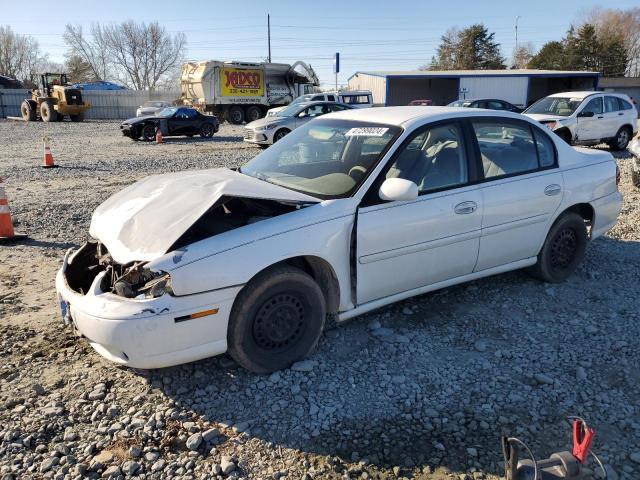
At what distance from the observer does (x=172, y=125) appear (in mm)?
21234

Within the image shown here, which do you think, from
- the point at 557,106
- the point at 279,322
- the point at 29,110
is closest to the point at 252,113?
the point at 29,110

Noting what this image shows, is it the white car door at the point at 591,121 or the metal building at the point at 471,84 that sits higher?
the metal building at the point at 471,84

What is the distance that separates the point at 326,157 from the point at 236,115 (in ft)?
96.0

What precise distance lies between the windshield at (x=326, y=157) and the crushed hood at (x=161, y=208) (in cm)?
24

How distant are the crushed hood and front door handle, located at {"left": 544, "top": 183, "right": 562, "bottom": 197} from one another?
2278 mm

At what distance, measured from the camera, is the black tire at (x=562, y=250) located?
4824mm

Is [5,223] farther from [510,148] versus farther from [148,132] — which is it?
[148,132]

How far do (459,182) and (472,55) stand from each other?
7343cm

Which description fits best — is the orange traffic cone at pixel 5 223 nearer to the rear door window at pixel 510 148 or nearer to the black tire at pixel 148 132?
the rear door window at pixel 510 148

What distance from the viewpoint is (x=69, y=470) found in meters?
2.64

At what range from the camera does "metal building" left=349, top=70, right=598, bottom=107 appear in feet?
131


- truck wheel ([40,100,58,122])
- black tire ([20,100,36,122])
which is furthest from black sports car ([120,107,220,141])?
black tire ([20,100,36,122])

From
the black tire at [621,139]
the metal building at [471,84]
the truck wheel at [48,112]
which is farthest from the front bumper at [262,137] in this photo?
the metal building at [471,84]

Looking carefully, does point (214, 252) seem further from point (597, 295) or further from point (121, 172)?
point (121, 172)
